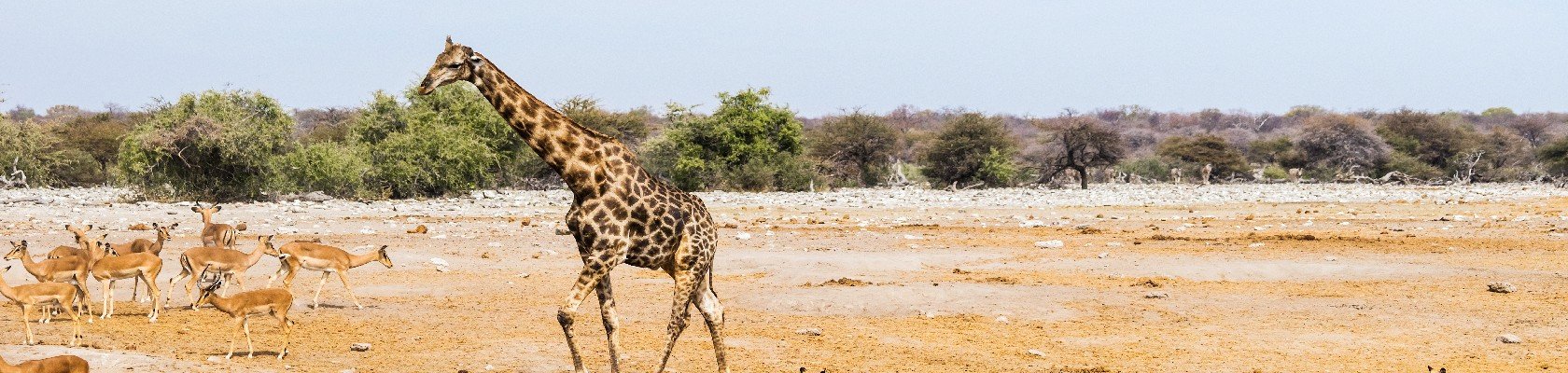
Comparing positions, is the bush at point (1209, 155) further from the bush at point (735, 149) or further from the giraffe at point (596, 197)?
the giraffe at point (596, 197)

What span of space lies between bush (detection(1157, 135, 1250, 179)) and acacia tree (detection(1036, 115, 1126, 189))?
932cm

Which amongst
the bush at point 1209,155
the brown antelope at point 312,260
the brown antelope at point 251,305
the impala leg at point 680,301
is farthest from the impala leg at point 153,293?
the bush at point 1209,155

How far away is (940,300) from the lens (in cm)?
1457

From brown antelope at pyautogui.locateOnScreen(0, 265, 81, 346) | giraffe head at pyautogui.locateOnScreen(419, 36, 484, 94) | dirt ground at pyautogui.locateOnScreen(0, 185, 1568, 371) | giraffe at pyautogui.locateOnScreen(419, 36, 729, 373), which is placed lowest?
dirt ground at pyautogui.locateOnScreen(0, 185, 1568, 371)

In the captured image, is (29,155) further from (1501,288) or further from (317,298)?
(1501,288)

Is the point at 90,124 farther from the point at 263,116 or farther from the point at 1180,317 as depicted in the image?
the point at 1180,317

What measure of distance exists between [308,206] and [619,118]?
80.5 feet

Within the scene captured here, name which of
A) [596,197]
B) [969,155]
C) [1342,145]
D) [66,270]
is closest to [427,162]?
[969,155]

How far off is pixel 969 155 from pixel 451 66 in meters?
44.6

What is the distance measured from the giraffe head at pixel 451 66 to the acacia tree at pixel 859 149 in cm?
4781

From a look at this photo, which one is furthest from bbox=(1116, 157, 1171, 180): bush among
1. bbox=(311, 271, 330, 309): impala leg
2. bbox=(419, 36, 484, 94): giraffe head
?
bbox=(419, 36, 484, 94): giraffe head

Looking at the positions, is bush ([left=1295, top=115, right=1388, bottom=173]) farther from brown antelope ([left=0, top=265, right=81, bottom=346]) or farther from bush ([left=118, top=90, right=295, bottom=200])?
brown antelope ([left=0, top=265, right=81, bottom=346])

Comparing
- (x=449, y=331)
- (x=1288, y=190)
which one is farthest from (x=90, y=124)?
(x=449, y=331)

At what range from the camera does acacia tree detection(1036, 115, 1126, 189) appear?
53.2 m
